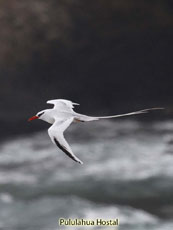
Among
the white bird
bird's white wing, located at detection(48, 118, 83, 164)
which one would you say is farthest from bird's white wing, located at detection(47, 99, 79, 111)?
bird's white wing, located at detection(48, 118, 83, 164)

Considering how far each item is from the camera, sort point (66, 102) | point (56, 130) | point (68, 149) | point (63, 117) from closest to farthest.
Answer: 1. point (68, 149)
2. point (56, 130)
3. point (63, 117)
4. point (66, 102)

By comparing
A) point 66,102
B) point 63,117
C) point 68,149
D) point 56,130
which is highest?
point 66,102

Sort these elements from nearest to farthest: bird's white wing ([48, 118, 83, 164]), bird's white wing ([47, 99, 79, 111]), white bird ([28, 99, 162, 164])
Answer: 1. bird's white wing ([48, 118, 83, 164])
2. white bird ([28, 99, 162, 164])
3. bird's white wing ([47, 99, 79, 111])

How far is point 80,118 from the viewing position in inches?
383

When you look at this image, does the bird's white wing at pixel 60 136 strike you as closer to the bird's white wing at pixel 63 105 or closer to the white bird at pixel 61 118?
the white bird at pixel 61 118

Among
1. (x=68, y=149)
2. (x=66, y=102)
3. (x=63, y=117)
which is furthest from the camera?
(x=66, y=102)

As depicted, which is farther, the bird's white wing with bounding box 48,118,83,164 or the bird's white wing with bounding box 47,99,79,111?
the bird's white wing with bounding box 47,99,79,111

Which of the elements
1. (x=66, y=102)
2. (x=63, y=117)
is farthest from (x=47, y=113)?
(x=66, y=102)

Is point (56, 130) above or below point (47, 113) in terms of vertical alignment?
below

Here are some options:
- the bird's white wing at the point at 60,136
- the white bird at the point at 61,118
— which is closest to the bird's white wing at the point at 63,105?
the white bird at the point at 61,118

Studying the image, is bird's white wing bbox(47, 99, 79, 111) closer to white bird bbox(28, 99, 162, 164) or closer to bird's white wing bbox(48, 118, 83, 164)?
white bird bbox(28, 99, 162, 164)

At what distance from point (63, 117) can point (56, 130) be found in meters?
0.97

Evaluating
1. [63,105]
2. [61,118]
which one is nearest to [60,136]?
[61,118]

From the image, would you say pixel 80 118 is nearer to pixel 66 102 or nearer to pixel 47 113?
pixel 47 113
